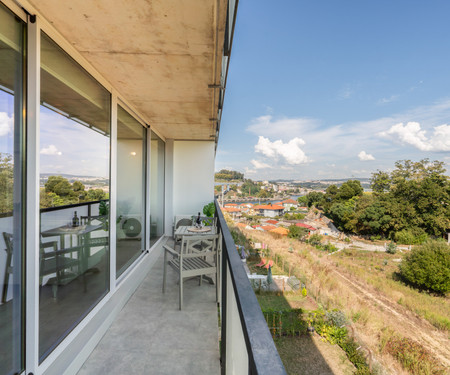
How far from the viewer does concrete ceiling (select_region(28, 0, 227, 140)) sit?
139cm

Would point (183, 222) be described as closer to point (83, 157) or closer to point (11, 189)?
point (83, 157)

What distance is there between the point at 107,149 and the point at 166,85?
2.85 feet

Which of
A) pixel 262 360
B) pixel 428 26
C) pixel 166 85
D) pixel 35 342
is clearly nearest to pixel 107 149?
pixel 166 85

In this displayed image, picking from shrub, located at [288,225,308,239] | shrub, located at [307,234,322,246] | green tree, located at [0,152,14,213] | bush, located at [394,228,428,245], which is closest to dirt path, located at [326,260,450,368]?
shrub, located at [307,234,322,246]

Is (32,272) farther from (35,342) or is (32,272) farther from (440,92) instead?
(440,92)

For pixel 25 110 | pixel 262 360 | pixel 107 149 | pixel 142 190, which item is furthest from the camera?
pixel 142 190

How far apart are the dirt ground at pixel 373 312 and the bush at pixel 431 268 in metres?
3.13

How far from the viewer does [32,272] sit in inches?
56.0

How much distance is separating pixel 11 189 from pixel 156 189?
143 inches

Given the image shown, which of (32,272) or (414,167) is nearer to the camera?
(32,272)

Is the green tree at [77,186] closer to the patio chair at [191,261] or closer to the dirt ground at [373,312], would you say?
the patio chair at [191,261]

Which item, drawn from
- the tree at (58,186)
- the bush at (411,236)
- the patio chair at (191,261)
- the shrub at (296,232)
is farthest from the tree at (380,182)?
the tree at (58,186)

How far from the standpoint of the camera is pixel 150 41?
1735mm

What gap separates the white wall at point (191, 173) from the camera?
19.9 feet
